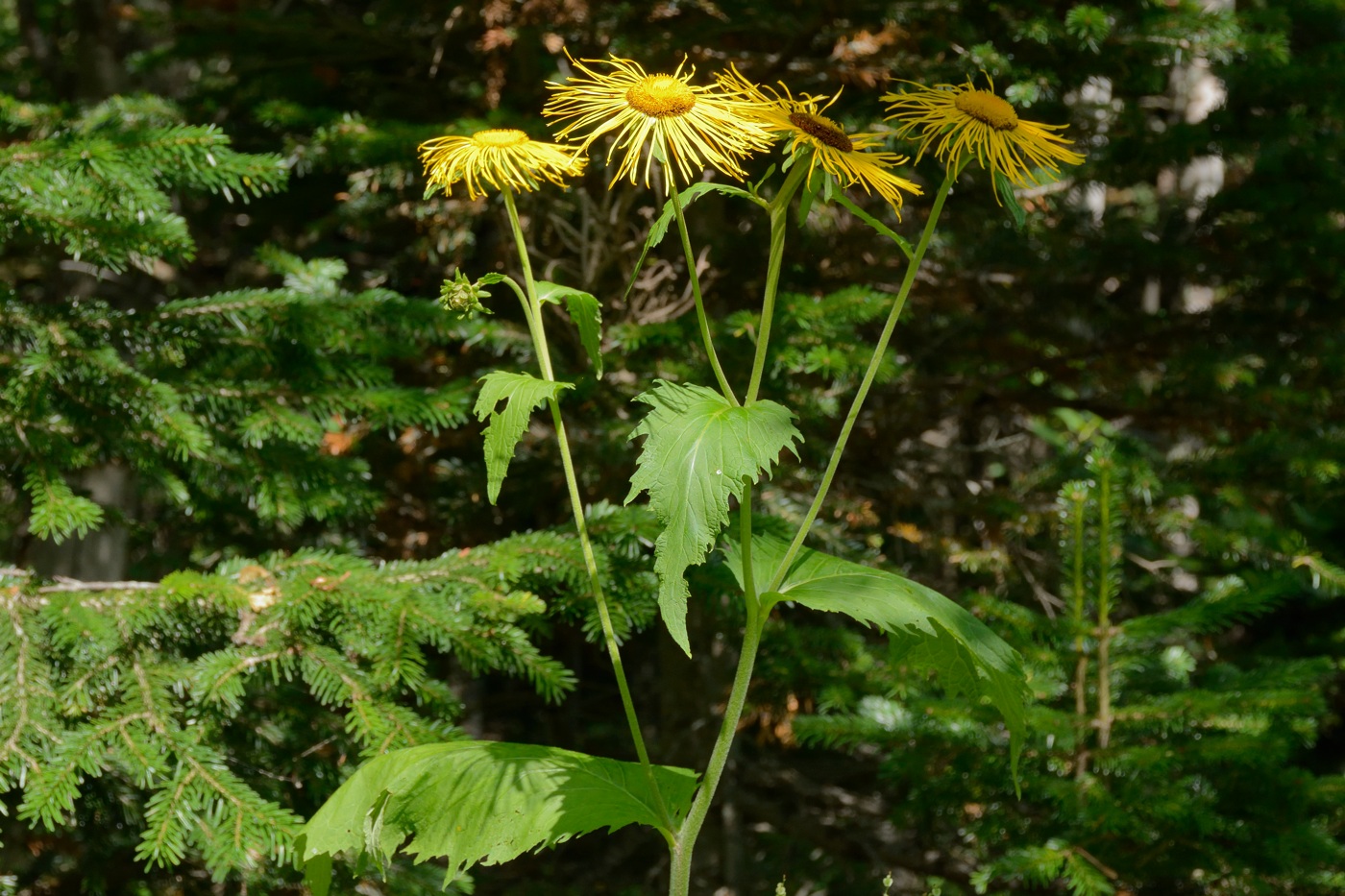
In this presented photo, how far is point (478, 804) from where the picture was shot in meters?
1.63

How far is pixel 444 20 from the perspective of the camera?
4.09 metres

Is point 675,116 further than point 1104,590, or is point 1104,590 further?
point 1104,590

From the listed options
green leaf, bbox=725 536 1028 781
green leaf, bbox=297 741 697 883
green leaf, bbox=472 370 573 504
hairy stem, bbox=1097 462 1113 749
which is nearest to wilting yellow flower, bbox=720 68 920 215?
green leaf, bbox=472 370 573 504

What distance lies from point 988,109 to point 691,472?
2.33 feet

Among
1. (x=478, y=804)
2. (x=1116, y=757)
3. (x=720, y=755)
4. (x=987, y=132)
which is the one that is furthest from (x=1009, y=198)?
(x=1116, y=757)

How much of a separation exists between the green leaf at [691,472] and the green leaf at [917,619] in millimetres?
256

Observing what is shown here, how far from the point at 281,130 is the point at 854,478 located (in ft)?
8.33

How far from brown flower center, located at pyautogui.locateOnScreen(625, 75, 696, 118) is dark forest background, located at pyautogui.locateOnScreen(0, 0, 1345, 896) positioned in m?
0.98

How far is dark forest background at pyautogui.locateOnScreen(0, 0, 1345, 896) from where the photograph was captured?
99.5 inches

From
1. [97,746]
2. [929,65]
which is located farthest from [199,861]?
[929,65]

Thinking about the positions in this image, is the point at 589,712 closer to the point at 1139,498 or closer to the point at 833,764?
the point at 833,764

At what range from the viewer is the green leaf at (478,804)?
159 cm

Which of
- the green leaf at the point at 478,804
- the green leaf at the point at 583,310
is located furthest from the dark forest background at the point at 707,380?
the green leaf at the point at 583,310

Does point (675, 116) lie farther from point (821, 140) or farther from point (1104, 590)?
point (1104, 590)
